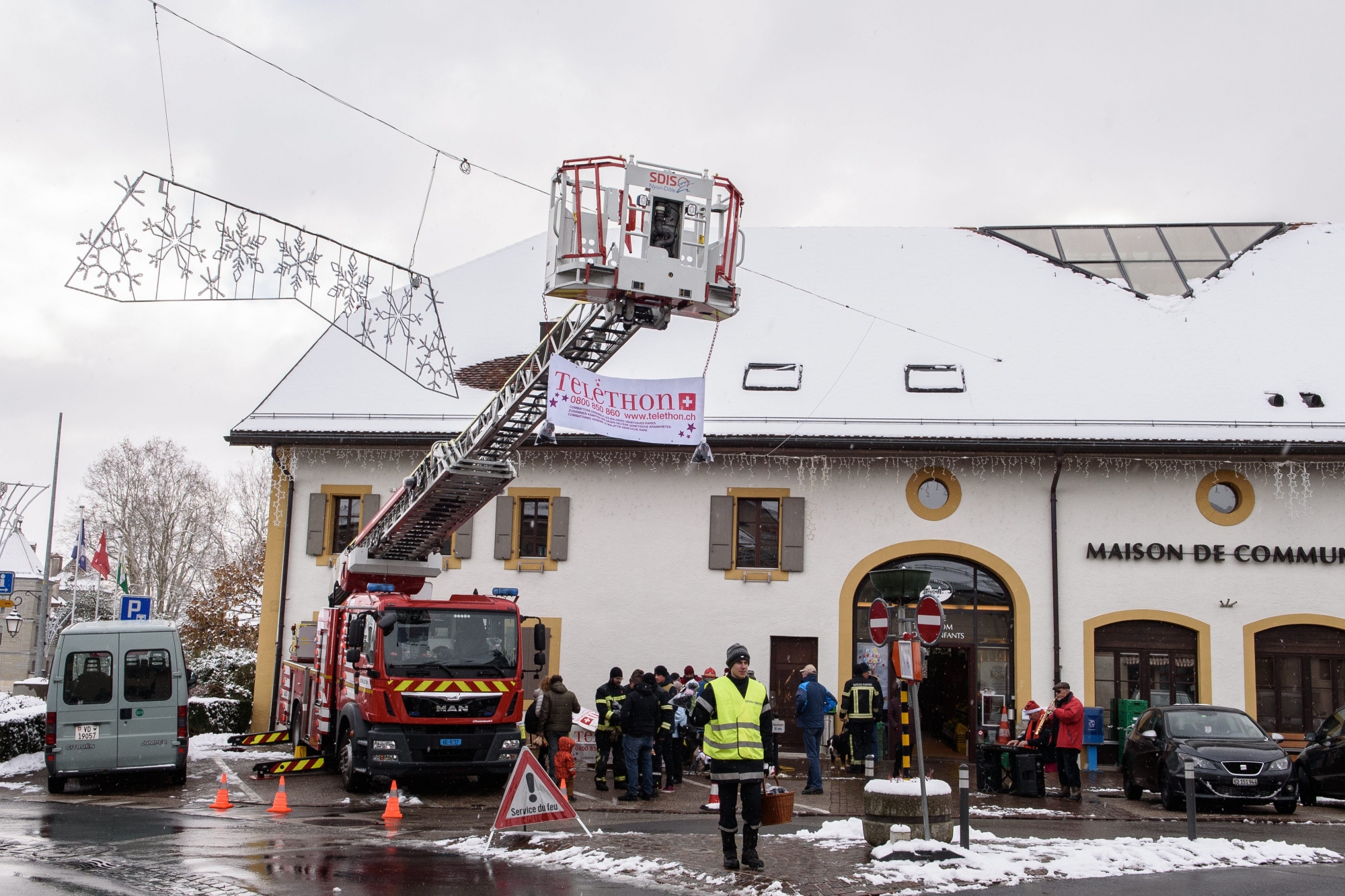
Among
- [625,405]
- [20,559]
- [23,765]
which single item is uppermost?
[20,559]

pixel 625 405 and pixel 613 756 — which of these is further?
pixel 613 756

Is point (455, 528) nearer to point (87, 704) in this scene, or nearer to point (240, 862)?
point (87, 704)

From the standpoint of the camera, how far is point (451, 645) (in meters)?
14.7

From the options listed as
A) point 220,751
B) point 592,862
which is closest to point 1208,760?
point 592,862

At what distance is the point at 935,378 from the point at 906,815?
12899mm

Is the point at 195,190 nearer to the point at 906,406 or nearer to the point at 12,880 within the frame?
the point at 12,880

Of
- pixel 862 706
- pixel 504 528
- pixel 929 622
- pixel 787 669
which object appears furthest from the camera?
pixel 504 528

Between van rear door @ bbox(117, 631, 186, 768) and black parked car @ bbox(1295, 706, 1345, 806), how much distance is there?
1450cm

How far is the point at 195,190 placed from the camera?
431 inches

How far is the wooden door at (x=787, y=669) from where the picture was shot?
20.9m

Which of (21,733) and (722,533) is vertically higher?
(722,533)

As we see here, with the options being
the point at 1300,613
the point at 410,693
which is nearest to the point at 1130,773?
the point at 1300,613

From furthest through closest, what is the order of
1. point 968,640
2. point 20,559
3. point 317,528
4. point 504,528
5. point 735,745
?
point 20,559 → point 317,528 → point 504,528 → point 968,640 → point 735,745

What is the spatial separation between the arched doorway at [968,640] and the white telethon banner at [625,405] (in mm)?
9025
